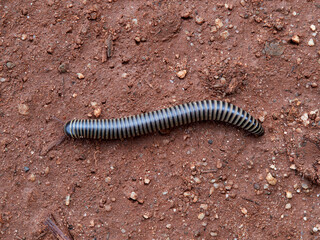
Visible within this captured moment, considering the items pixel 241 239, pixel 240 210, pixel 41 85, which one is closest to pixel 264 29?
pixel 240 210

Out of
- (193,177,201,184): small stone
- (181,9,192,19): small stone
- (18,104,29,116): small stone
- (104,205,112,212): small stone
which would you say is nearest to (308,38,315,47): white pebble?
A: (181,9,192,19): small stone

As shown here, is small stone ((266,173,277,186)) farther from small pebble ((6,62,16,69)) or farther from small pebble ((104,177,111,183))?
small pebble ((6,62,16,69))

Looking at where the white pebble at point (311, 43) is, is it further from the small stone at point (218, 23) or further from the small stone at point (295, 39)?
the small stone at point (218, 23)

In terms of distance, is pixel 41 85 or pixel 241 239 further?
pixel 41 85

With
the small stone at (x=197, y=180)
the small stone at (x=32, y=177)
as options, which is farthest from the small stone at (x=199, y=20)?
the small stone at (x=32, y=177)

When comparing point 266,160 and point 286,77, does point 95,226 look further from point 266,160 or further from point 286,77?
point 286,77
